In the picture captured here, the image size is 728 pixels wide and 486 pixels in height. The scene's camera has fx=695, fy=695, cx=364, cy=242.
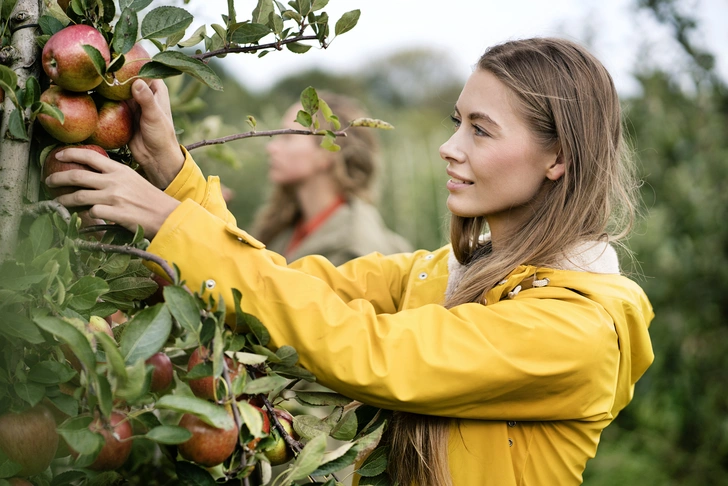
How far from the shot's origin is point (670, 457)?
363cm

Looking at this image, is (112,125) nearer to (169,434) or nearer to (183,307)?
(183,307)

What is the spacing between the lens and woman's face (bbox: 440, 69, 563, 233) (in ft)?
4.39

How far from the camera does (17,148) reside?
85 cm

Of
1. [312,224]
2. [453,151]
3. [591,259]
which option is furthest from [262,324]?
[312,224]

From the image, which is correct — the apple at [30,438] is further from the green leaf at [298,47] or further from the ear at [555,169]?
the ear at [555,169]

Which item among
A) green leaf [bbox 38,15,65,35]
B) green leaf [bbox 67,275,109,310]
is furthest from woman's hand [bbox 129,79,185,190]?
green leaf [bbox 67,275,109,310]

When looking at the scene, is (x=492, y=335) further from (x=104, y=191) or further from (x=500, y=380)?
(x=104, y=191)

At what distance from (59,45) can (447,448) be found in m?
0.85

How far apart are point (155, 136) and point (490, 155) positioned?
64cm

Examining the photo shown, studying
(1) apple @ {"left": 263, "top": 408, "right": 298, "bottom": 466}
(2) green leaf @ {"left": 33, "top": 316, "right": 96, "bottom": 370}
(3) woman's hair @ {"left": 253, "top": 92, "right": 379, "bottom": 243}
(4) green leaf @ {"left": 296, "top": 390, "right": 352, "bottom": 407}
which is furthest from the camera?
(3) woman's hair @ {"left": 253, "top": 92, "right": 379, "bottom": 243}

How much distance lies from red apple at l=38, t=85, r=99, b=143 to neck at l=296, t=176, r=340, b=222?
2.54 m

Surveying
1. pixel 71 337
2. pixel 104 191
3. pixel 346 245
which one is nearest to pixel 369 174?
pixel 346 245

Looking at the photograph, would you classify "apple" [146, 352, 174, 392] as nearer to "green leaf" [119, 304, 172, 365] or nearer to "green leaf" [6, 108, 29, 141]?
"green leaf" [119, 304, 172, 365]

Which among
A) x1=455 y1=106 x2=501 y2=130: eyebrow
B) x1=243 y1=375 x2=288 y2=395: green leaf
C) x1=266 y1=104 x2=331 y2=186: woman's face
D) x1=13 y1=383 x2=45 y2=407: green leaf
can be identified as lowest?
x1=266 y1=104 x2=331 y2=186: woman's face
